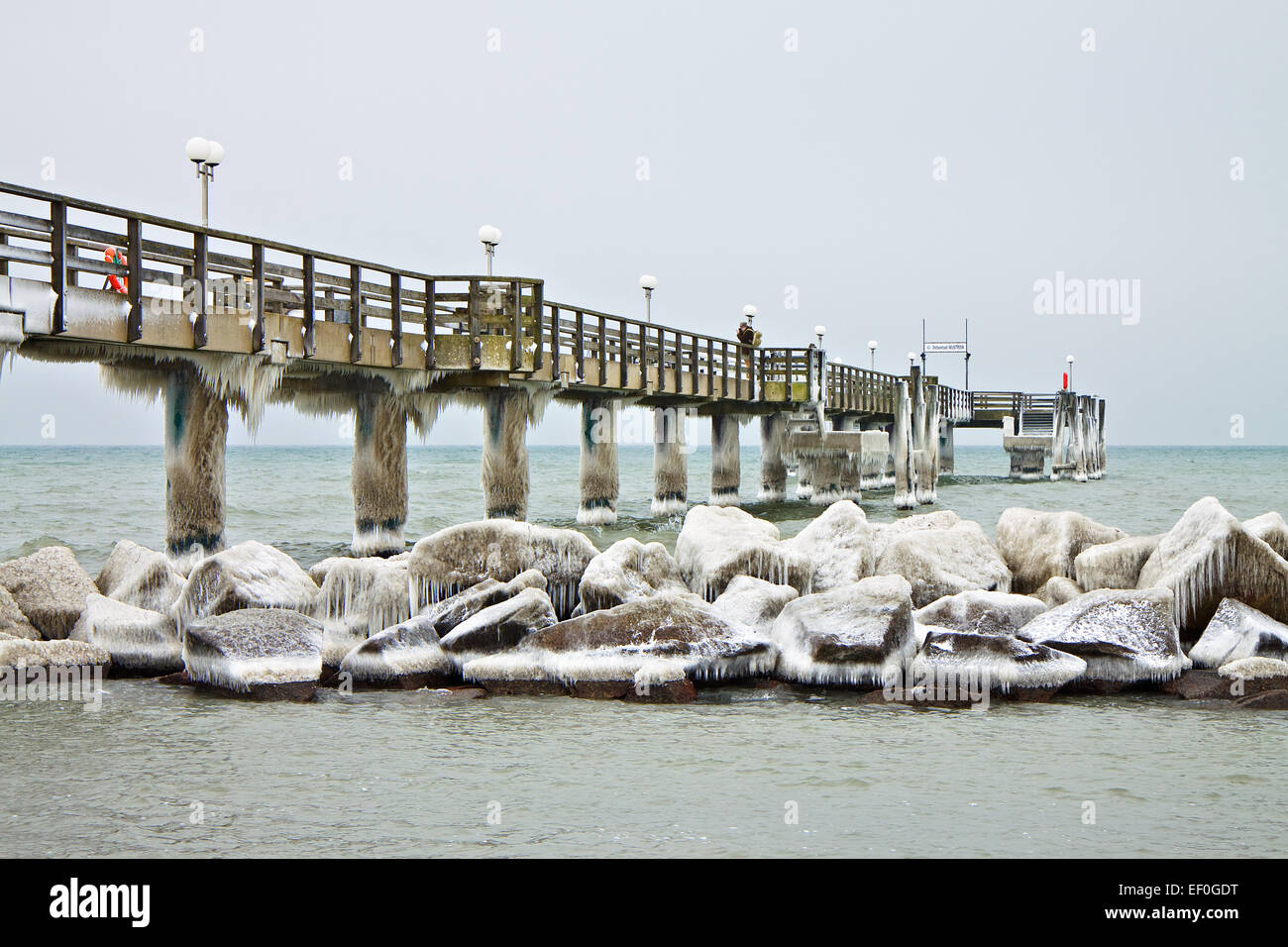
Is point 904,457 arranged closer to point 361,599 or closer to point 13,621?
point 361,599

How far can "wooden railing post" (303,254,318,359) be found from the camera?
56.0 ft

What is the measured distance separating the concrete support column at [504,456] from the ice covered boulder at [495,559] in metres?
8.41

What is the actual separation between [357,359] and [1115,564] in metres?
10.4

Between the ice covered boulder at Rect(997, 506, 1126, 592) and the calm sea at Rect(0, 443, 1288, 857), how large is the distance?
13.1 ft

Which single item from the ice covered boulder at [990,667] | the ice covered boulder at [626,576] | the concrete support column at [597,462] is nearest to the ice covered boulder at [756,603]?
the ice covered boulder at [626,576]

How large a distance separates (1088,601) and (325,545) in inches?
716

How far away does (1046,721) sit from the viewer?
385 inches

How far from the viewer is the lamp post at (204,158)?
15.9m

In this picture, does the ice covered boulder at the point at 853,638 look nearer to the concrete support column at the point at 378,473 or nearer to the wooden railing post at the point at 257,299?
the wooden railing post at the point at 257,299

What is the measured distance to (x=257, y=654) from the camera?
35.8ft

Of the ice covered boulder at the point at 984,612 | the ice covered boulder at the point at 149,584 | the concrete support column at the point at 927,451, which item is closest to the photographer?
the ice covered boulder at the point at 984,612

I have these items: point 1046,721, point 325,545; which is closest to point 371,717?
point 1046,721

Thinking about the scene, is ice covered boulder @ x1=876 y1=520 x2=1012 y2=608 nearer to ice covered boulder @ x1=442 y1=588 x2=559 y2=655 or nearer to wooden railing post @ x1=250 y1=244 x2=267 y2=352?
ice covered boulder @ x1=442 y1=588 x2=559 y2=655


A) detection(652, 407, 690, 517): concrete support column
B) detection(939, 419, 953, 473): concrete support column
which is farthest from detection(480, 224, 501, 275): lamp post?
detection(939, 419, 953, 473): concrete support column
